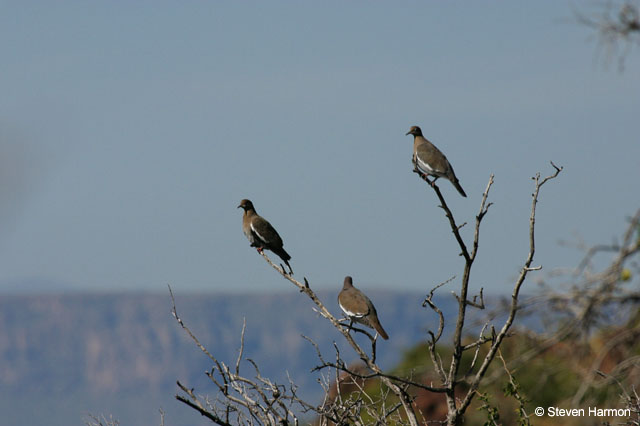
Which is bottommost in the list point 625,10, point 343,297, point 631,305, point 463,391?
point 631,305

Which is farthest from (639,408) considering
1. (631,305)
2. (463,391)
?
(463,391)

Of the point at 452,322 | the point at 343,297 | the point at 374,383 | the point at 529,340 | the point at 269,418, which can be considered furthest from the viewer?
the point at 374,383

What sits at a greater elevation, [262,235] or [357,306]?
[262,235]

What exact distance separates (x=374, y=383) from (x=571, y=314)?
3791 centimetres

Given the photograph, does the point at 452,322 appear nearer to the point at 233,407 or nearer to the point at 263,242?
the point at 233,407

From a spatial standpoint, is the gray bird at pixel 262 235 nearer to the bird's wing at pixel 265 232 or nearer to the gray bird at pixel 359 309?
the bird's wing at pixel 265 232

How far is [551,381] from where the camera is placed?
719 centimetres

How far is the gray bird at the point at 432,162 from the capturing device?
1557cm

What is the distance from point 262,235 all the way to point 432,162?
442 centimetres

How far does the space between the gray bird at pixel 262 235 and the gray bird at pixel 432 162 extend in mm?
3436

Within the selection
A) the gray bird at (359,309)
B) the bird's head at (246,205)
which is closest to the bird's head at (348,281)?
the gray bird at (359,309)

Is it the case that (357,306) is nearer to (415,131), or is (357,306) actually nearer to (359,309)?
(359,309)

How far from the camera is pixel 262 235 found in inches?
748

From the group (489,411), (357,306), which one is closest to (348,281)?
(357,306)
